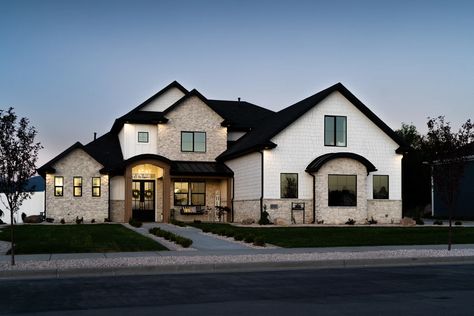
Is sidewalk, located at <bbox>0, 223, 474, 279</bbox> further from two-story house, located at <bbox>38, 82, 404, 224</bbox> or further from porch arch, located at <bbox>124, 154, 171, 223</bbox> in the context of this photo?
porch arch, located at <bbox>124, 154, 171, 223</bbox>

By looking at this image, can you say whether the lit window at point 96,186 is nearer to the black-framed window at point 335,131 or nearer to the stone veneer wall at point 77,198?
the stone veneer wall at point 77,198

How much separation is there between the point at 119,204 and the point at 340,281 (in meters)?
26.7

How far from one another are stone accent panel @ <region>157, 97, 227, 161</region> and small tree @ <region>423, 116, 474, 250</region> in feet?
70.6

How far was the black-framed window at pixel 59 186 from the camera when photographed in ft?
121

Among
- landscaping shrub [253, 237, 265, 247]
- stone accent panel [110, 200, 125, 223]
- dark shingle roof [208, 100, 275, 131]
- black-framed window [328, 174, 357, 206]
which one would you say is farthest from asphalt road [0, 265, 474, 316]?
dark shingle roof [208, 100, 275, 131]

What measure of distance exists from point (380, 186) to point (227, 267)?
73.4 ft

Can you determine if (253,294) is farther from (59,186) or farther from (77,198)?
(59,186)

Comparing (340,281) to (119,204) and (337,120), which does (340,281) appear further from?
(119,204)

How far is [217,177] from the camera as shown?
38.3 metres

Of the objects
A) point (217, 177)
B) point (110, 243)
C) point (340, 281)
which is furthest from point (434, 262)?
point (217, 177)

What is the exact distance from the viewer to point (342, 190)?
3419cm

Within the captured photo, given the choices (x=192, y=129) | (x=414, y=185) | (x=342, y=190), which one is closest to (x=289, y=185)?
(x=342, y=190)

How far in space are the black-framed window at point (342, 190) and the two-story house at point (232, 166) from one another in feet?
0.18

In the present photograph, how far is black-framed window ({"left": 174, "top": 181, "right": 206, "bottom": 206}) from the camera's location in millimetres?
39531
